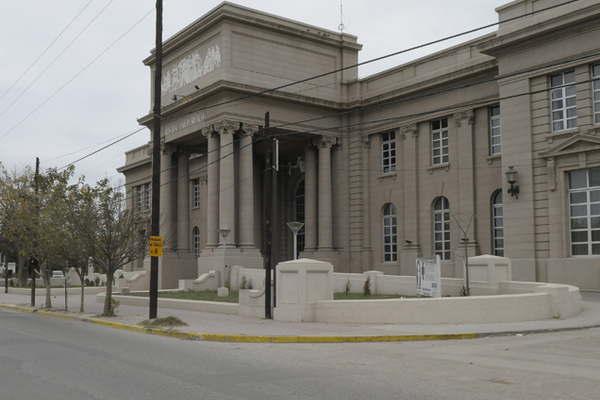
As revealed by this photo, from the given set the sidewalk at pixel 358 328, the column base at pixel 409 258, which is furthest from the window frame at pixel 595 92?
the column base at pixel 409 258

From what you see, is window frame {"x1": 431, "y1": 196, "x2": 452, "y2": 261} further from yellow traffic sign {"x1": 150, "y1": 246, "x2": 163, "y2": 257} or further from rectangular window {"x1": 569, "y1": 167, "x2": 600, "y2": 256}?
yellow traffic sign {"x1": 150, "y1": 246, "x2": 163, "y2": 257}

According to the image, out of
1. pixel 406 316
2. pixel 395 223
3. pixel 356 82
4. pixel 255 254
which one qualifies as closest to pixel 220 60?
pixel 356 82

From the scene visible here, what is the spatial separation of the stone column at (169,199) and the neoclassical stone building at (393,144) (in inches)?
4.8

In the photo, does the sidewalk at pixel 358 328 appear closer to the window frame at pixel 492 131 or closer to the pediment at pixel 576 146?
the pediment at pixel 576 146

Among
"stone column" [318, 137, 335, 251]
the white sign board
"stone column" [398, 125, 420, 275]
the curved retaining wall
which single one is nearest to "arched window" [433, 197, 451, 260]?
"stone column" [398, 125, 420, 275]

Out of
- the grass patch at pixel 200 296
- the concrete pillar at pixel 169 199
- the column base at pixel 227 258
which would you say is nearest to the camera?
the grass patch at pixel 200 296

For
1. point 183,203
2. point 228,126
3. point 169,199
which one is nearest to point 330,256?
point 228,126

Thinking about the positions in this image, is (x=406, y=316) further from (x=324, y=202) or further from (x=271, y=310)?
(x=324, y=202)

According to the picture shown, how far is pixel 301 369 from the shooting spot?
1173 centimetres

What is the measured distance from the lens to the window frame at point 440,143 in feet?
120

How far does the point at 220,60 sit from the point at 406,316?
24032mm

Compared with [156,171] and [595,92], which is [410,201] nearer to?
[595,92]

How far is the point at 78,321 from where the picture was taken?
23.8 metres

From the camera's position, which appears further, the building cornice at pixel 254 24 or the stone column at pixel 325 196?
the stone column at pixel 325 196
